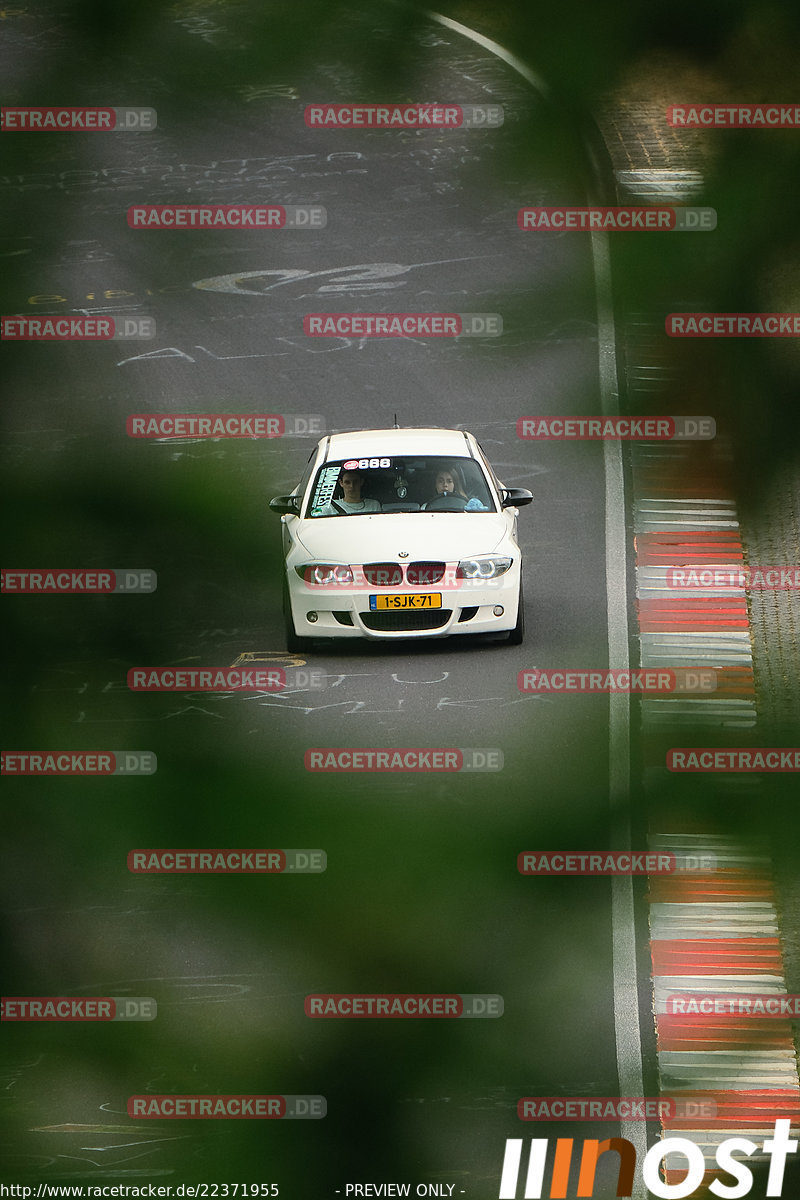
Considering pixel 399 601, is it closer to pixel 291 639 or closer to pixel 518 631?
pixel 291 639

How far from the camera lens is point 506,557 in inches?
302

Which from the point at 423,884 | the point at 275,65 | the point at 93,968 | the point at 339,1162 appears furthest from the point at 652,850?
the point at 275,65

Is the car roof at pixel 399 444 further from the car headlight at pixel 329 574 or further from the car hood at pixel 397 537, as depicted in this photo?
the car headlight at pixel 329 574

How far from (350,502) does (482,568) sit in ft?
2.75

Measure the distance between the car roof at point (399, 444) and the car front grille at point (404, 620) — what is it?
3.99 ft

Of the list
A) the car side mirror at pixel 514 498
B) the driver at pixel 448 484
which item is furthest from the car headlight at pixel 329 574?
the car side mirror at pixel 514 498

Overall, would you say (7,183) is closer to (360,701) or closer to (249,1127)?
(249,1127)

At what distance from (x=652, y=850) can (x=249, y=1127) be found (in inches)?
35.7

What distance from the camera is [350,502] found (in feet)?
25.5

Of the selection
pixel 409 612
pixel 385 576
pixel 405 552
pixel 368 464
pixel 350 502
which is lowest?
pixel 409 612

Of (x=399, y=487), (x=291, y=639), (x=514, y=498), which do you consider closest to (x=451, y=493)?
(x=399, y=487)

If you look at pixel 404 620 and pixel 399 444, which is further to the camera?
pixel 399 444

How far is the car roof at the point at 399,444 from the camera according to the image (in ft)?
27.1

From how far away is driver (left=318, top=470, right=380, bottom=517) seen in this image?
7.71 m
